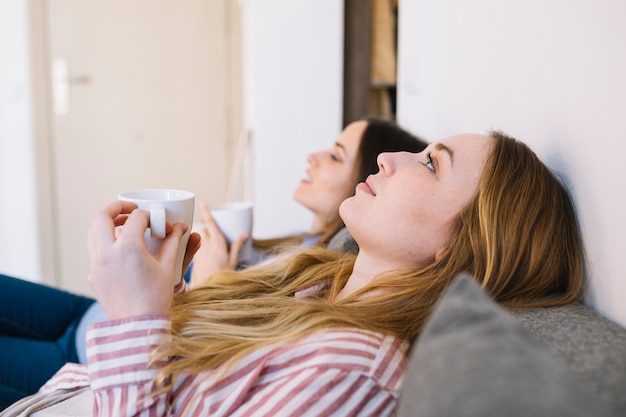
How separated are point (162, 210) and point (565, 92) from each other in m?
0.64

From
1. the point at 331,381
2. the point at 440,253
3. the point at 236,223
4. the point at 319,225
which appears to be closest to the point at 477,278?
the point at 440,253

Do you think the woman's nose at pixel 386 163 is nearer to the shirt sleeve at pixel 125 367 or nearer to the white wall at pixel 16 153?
the shirt sleeve at pixel 125 367

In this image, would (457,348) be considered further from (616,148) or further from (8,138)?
(8,138)

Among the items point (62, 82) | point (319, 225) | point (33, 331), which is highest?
point (62, 82)

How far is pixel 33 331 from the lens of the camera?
1.48 m

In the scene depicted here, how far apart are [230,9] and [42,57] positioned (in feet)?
3.38

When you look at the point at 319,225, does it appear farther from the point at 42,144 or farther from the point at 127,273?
the point at 42,144

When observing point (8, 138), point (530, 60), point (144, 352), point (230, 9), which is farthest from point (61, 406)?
point (230, 9)

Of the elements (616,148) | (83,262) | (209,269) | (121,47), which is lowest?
(83,262)

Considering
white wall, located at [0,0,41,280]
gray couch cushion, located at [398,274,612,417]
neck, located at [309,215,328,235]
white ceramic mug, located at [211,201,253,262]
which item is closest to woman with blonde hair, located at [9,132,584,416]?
gray couch cushion, located at [398,274,612,417]

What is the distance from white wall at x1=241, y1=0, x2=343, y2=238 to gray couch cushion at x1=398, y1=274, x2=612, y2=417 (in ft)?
5.75

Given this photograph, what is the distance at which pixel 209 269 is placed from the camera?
4.94 feet

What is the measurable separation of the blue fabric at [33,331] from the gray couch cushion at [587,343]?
1026 mm

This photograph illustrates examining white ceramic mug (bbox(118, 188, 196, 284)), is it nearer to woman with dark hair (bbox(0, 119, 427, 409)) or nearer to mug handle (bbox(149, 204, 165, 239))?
mug handle (bbox(149, 204, 165, 239))
